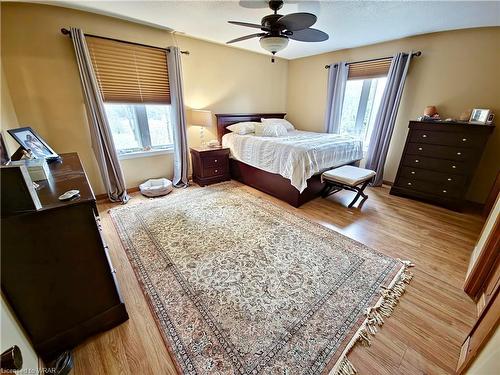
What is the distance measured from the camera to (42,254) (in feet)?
3.36

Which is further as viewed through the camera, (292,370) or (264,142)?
(264,142)

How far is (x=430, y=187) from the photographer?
3.01 m

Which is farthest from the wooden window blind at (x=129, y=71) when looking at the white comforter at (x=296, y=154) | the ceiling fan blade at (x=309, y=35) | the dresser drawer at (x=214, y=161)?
the ceiling fan blade at (x=309, y=35)

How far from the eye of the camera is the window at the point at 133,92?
2.69 meters

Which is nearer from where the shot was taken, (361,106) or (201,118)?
(201,118)

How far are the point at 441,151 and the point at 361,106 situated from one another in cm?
156

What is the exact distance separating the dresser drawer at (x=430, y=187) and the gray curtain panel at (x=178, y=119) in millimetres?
3510

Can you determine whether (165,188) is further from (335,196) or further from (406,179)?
(406,179)

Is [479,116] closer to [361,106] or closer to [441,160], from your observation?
[441,160]

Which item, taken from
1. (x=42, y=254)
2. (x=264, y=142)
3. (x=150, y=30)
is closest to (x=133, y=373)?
(x=42, y=254)

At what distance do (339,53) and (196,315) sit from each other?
4.64 m

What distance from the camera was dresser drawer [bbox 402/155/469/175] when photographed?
2.74 m

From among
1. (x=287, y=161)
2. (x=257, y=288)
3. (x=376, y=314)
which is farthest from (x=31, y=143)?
(x=376, y=314)

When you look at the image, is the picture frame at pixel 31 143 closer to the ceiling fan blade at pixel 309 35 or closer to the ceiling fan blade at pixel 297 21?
the ceiling fan blade at pixel 297 21
